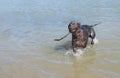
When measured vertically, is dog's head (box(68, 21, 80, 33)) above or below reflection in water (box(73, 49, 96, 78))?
above

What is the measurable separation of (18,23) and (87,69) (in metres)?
5.35

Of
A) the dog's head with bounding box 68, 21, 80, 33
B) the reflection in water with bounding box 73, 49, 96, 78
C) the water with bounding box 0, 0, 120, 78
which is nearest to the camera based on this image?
the reflection in water with bounding box 73, 49, 96, 78

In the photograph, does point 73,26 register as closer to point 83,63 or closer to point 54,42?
point 83,63

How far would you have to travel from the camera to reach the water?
586 cm

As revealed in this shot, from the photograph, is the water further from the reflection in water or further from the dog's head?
the dog's head

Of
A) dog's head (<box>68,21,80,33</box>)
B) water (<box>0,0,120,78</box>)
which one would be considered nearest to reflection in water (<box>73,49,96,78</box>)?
water (<box>0,0,120,78</box>)

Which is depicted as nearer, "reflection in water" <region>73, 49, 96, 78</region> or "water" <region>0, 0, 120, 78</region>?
"reflection in water" <region>73, 49, 96, 78</region>

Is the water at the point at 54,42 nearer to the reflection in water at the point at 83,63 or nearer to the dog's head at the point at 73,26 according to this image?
the reflection in water at the point at 83,63

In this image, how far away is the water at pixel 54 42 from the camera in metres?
5.86

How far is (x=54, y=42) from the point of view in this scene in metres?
7.78

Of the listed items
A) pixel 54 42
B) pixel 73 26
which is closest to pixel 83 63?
pixel 73 26

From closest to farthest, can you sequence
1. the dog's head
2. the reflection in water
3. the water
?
1. the reflection in water
2. the water
3. the dog's head

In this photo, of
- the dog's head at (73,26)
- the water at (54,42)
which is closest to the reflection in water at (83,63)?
the water at (54,42)

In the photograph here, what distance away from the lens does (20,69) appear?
6.11 metres
